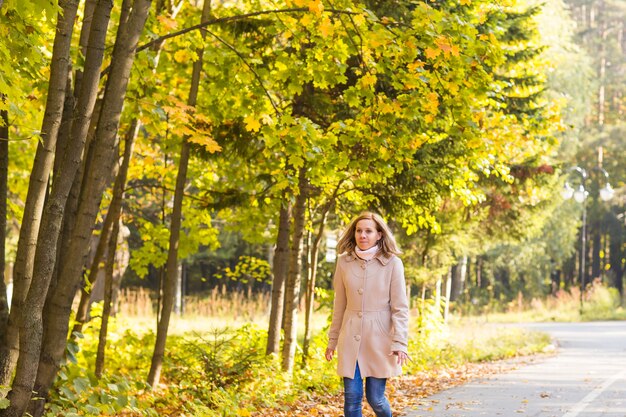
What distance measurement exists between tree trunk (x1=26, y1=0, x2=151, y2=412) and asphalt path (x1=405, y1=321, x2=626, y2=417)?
3732 mm

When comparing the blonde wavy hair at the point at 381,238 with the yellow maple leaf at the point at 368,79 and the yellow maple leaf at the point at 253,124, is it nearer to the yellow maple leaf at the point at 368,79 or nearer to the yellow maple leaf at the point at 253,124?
the yellow maple leaf at the point at 368,79

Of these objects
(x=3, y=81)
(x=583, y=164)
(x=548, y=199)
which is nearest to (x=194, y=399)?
(x=3, y=81)

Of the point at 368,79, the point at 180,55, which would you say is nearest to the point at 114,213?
the point at 180,55

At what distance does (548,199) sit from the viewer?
75.9ft

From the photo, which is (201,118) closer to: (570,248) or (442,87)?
(442,87)

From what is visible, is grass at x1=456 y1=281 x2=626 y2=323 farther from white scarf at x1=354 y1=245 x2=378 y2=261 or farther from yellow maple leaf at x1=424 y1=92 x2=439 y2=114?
white scarf at x1=354 y1=245 x2=378 y2=261

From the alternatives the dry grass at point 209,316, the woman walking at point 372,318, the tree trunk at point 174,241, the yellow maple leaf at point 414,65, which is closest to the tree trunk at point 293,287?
the tree trunk at point 174,241

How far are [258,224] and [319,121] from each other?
3.08 meters

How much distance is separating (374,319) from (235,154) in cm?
733

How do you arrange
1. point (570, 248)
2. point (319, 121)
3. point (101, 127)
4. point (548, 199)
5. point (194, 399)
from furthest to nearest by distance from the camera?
1. point (570, 248)
2. point (548, 199)
3. point (319, 121)
4. point (194, 399)
5. point (101, 127)

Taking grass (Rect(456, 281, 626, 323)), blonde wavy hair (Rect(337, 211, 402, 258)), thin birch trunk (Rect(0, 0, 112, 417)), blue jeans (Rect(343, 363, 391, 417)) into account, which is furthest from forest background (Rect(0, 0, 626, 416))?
grass (Rect(456, 281, 626, 323))

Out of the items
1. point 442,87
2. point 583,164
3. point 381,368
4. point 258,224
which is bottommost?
point 381,368

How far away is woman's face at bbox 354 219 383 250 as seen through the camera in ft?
22.7

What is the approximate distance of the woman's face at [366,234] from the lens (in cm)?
693
